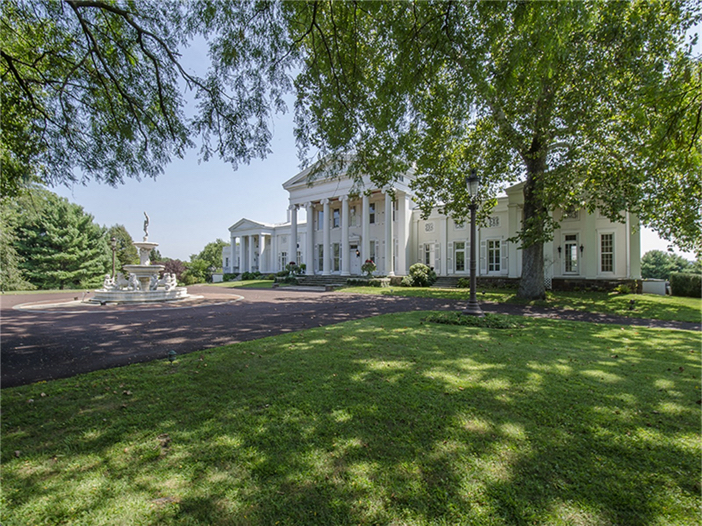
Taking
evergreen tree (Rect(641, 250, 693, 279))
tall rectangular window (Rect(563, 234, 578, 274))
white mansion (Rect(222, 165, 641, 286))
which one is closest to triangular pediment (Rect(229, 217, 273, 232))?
white mansion (Rect(222, 165, 641, 286))

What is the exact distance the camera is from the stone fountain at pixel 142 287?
45.9 feet

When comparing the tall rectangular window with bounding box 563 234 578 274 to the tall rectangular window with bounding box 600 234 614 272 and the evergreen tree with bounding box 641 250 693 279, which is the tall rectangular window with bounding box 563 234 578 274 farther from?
the evergreen tree with bounding box 641 250 693 279

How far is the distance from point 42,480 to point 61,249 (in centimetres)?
3812

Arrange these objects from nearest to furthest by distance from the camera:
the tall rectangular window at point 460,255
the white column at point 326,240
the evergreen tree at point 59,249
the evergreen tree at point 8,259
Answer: the evergreen tree at point 8,259, the tall rectangular window at point 460,255, the white column at point 326,240, the evergreen tree at point 59,249

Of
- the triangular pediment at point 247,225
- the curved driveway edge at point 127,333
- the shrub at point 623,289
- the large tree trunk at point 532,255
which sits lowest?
the curved driveway edge at point 127,333

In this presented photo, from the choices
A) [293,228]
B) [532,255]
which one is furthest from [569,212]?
[293,228]

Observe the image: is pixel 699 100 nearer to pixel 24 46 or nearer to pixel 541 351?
pixel 541 351

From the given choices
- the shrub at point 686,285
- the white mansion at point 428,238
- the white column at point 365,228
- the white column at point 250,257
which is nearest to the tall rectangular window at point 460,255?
the white mansion at point 428,238

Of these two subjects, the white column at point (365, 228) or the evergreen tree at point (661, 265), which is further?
the evergreen tree at point (661, 265)

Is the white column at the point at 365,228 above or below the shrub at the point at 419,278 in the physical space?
above

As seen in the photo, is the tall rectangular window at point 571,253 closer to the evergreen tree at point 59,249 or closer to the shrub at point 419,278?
the shrub at point 419,278

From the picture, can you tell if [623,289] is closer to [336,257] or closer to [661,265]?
[336,257]

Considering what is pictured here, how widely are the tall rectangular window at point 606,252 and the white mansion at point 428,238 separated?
0.04m

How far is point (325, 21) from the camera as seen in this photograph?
17.3 ft
